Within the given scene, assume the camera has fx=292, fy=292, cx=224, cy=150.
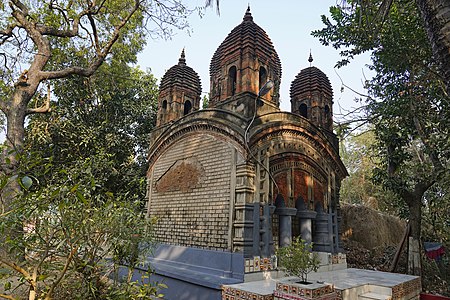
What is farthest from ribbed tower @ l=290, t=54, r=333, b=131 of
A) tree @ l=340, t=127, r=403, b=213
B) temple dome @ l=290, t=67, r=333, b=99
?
tree @ l=340, t=127, r=403, b=213

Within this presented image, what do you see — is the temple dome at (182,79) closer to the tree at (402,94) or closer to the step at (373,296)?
the tree at (402,94)

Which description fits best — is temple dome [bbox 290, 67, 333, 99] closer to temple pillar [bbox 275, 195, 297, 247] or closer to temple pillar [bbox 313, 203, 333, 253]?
temple pillar [bbox 313, 203, 333, 253]

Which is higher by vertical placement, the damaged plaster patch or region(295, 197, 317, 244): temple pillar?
the damaged plaster patch

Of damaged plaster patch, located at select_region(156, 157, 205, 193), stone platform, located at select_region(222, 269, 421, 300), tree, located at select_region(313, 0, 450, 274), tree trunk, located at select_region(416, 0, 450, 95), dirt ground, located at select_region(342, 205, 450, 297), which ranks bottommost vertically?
stone platform, located at select_region(222, 269, 421, 300)

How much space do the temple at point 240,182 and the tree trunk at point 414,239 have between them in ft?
6.72

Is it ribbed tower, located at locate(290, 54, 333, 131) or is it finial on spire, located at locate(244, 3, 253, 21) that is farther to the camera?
ribbed tower, located at locate(290, 54, 333, 131)

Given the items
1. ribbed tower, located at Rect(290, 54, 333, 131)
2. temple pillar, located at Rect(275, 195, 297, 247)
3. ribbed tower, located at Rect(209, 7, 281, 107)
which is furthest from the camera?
ribbed tower, located at Rect(290, 54, 333, 131)

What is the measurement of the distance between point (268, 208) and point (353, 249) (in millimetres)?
7942

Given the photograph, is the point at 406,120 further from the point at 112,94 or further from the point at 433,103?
the point at 112,94

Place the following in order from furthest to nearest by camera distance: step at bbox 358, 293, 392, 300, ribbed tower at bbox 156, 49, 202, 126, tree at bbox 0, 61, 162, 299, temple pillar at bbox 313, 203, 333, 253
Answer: ribbed tower at bbox 156, 49, 202, 126, temple pillar at bbox 313, 203, 333, 253, step at bbox 358, 293, 392, 300, tree at bbox 0, 61, 162, 299

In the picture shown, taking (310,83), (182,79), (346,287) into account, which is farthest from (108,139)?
(346,287)

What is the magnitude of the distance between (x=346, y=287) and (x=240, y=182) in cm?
335

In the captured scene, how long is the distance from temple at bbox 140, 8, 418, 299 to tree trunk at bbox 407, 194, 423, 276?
80.7 inches

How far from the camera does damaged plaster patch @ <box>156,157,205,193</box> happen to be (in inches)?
344
